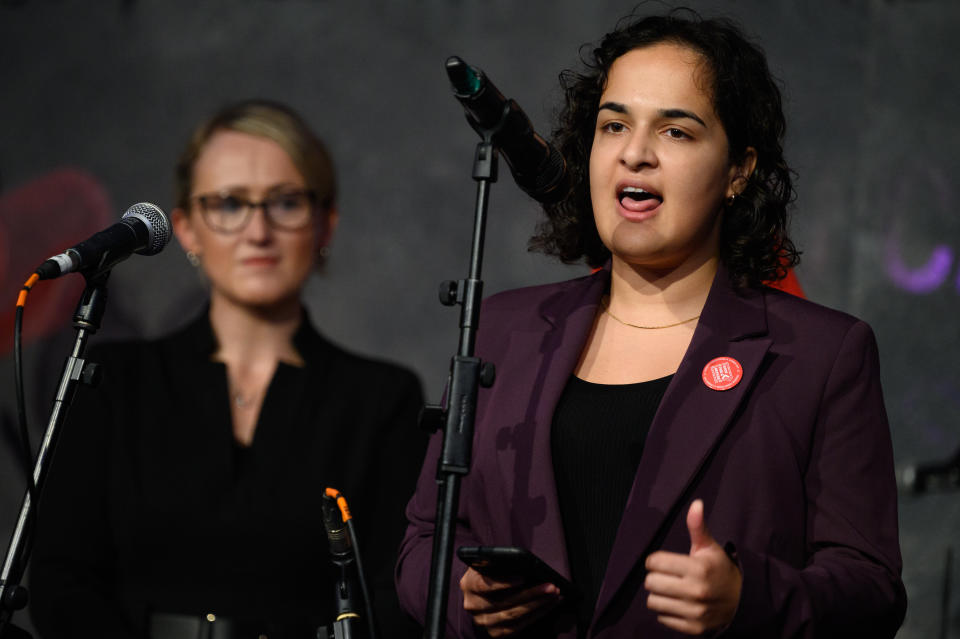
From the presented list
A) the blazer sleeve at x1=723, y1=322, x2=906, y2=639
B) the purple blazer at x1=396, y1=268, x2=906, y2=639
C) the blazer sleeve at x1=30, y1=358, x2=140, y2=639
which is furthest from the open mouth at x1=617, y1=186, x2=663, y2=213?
the blazer sleeve at x1=30, y1=358, x2=140, y2=639

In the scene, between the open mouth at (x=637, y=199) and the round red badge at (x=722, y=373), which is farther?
the open mouth at (x=637, y=199)

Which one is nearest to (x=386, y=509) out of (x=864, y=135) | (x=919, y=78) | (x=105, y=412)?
(x=105, y=412)

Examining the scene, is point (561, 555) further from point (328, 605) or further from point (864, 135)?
point (864, 135)

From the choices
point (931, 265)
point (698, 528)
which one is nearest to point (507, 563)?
point (698, 528)

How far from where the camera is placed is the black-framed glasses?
327 centimetres

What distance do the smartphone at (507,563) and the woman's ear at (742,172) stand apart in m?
0.86

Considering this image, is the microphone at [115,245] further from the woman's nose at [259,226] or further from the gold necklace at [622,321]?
the woman's nose at [259,226]

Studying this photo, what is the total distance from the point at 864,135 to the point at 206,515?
2.40m

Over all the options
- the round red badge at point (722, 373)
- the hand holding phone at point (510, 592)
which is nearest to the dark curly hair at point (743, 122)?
the round red badge at point (722, 373)

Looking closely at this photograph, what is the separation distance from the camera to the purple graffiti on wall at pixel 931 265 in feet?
11.1

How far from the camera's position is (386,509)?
3043 mm

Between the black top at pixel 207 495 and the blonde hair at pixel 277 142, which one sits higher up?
the blonde hair at pixel 277 142

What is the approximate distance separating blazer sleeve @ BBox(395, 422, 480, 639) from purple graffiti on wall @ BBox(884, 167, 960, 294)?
6.69ft

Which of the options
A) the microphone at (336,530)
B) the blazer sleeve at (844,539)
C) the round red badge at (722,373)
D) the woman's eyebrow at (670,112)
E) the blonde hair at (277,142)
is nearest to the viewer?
the blazer sleeve at (844,539)
